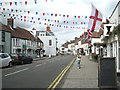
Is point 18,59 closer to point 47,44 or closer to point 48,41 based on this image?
point 48,41

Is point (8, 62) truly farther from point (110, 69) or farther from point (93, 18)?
point (110, 69)

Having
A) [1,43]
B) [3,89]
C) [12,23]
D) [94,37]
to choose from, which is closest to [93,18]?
[3,89]

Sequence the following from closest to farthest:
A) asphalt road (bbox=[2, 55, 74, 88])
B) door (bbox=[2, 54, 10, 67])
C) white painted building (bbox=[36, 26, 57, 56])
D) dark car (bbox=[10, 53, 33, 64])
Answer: asphalt road (bbox=[2, 55, 74, 88]), door (bbox=[2, 54, 10, 67]), dark car (bbox=[10, 53, 33, 64]), white painted building (bbox=[36, 26, 57, 56])

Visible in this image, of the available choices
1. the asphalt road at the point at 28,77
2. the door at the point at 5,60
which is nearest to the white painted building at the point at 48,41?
the door at the point at 5,60

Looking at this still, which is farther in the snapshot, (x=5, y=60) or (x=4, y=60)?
(x=5, y=60)

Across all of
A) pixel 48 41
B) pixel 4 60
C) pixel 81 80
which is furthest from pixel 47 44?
pixel 81 80

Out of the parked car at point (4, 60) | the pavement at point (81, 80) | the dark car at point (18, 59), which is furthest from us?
the dark car at point (18, 59)

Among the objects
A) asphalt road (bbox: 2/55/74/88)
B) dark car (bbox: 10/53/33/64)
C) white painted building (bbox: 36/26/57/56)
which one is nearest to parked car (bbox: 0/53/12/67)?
asphalt road (bbox: 2/55/74/88)

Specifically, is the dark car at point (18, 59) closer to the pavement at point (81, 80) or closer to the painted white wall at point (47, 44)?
the pavement at point (81, 80)

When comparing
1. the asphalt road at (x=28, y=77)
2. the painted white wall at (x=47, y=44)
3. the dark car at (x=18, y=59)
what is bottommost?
the asphalt road at (x=28, y=77)

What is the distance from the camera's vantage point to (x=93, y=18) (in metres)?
13.2

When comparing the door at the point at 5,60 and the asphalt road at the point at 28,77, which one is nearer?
the asphalt road at the point at 28,77

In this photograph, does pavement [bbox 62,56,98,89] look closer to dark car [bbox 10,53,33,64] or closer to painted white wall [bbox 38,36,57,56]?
dark car [bbox 10,53,33,64]

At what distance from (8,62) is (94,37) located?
34.1m
